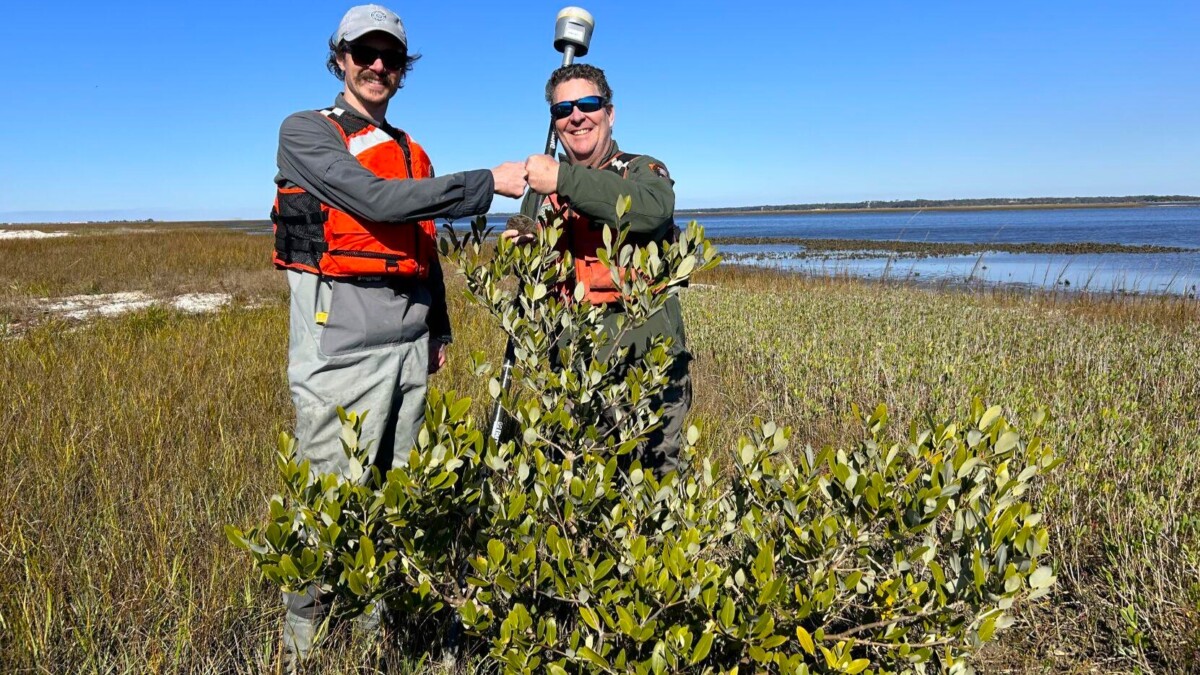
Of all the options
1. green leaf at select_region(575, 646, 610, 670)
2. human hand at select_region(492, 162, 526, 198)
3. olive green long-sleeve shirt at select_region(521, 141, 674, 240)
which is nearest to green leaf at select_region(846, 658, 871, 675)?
green leaf at select_region(575, 646, 610, 670)

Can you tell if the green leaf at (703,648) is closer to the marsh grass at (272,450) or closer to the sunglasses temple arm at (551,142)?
the marsh grass at (272,450)

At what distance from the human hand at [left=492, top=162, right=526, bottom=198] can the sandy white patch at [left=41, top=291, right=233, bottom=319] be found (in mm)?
9733

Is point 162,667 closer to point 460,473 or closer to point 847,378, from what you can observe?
point 460,473

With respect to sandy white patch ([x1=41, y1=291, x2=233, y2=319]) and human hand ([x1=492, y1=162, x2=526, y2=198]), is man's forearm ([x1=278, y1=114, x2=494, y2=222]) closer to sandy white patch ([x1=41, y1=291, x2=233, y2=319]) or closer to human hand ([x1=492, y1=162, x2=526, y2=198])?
human hand ([x1=492, y1=162, x2=526, y2=198])

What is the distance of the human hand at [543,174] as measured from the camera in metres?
2.02

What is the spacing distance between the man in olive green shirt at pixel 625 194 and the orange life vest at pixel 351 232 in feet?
1.58

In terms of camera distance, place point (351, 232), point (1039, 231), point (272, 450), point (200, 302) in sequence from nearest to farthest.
Answer: 1. point (351, 232)
2. point (272, 450)
3. point (200, 302)
4. point (1039, 231)

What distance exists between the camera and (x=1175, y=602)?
2.54 metres

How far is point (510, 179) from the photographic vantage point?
7.06 feet

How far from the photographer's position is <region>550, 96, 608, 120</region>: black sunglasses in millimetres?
2527

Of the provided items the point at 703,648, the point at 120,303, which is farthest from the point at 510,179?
the point at 120,303

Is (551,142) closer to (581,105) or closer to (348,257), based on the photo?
(581,105)

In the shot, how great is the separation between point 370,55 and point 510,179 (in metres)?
0.74

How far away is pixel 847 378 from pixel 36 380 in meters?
6.37
